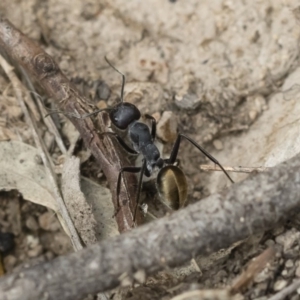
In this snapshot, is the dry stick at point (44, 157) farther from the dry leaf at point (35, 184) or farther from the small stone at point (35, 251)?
the small stone at point (35, 251)

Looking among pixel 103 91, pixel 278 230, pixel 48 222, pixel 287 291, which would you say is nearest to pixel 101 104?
pixel 103 91

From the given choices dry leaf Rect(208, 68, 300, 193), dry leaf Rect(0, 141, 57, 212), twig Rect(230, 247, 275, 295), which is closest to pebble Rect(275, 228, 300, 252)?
twig Rect(230, 247, 275, 295)

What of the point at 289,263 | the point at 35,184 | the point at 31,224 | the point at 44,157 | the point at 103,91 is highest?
the point at 103,91

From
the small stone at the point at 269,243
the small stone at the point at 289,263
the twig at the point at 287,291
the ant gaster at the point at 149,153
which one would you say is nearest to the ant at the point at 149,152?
the ant gaster at the point at 149,153

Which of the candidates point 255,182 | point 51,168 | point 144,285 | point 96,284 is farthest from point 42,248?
point 255,182

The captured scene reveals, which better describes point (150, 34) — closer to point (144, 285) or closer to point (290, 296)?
point (144, 285)

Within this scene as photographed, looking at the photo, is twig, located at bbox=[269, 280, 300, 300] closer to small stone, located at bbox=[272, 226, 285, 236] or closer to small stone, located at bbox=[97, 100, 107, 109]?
small stone, located at bbox=[272, 226, 285, 236]

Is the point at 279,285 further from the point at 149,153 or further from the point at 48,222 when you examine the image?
the point at 48,222
